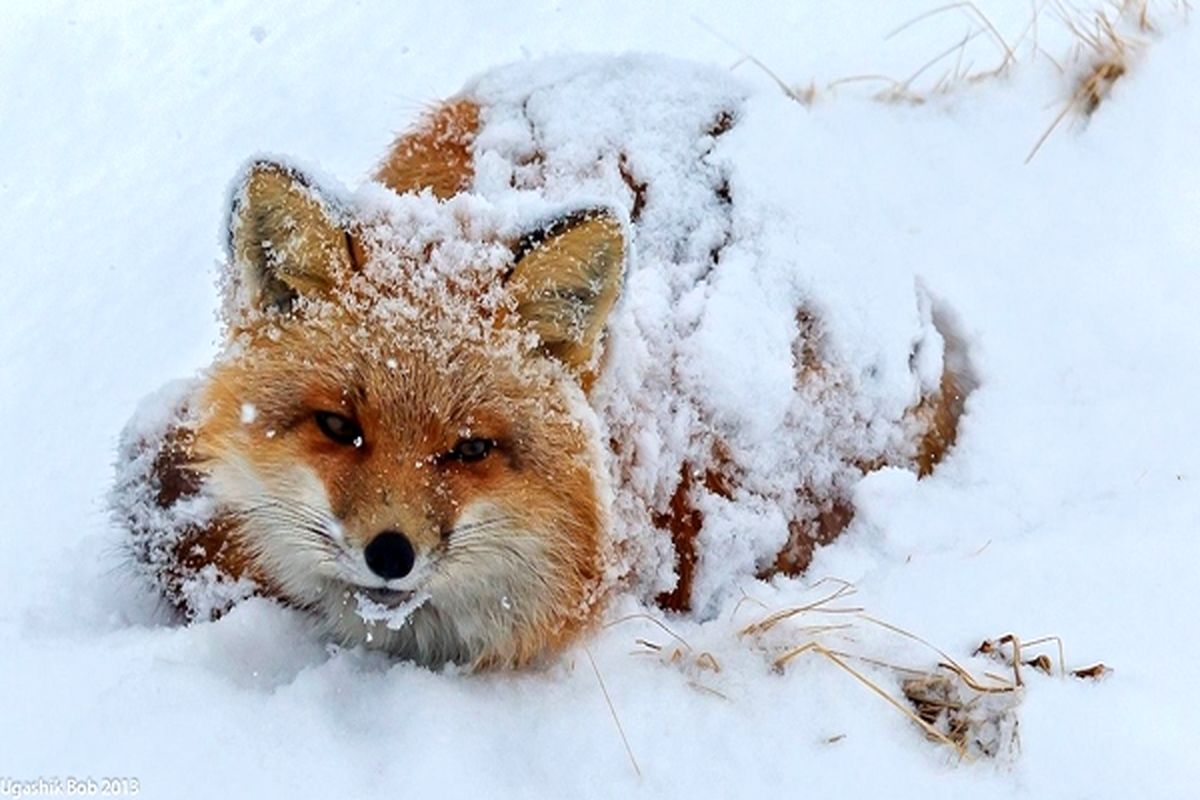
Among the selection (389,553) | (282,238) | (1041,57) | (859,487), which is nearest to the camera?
(389,553)

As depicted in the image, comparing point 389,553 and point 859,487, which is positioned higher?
point 389,553

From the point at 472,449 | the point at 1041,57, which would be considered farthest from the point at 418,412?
the point at 1041,57

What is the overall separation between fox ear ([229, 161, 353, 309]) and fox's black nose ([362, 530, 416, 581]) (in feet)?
2.37

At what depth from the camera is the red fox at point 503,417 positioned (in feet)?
10.6

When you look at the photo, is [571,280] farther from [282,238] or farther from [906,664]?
[906,664]

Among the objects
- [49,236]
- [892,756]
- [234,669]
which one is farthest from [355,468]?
[49,236]

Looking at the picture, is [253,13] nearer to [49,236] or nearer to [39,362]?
[49,236]

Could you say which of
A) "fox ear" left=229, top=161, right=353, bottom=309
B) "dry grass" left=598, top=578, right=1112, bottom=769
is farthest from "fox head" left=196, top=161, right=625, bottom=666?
"dry grass" left=598, top=578, right=1112, bottom=769

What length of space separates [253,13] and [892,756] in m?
4.55

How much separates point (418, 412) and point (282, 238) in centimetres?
58

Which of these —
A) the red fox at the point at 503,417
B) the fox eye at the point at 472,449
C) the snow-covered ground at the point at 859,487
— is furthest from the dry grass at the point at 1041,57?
the fox eye at the point at 472,449

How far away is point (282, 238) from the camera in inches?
131

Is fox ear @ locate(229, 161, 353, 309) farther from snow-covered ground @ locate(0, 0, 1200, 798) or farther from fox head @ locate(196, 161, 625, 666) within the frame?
snow-covered ground @ locate(0, 0, 1200, 798)

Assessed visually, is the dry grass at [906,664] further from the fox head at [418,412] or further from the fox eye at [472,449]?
the fox eye at [472,449]
